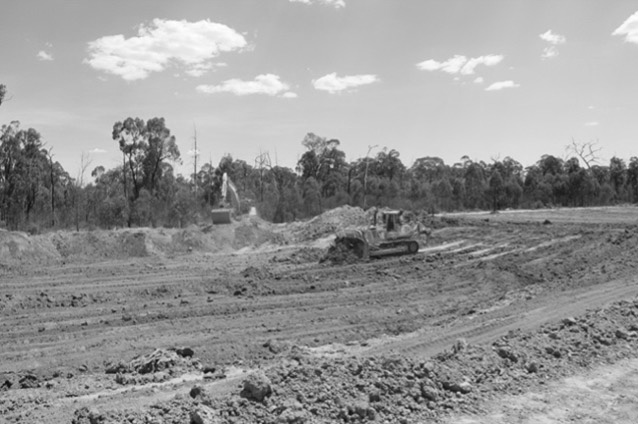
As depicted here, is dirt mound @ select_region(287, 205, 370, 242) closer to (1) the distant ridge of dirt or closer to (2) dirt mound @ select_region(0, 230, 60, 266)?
(1) the distant ridge of dirt

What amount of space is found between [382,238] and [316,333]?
11.2m

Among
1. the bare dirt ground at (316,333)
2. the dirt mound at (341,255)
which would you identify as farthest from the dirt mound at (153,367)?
the dirt mound at (341,255)

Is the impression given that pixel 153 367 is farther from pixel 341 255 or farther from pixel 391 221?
pixel 391 221

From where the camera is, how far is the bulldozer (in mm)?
22562

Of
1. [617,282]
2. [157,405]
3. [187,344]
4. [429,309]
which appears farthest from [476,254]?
[157,405]

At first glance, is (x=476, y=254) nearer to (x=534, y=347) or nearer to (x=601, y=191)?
(x=534, y=347)

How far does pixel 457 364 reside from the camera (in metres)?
8.12

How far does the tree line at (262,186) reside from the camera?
36375 millimetres

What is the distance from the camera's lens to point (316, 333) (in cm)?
1229

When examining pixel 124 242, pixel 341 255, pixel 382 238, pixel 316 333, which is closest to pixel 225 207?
pixel 124 242

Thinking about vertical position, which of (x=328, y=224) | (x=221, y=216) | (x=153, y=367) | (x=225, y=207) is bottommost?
(x=153, y=367)

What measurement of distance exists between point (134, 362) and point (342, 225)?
2174 cm

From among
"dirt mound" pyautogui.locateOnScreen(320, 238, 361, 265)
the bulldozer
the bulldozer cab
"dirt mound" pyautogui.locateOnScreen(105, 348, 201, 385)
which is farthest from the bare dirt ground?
the bulldozer cab

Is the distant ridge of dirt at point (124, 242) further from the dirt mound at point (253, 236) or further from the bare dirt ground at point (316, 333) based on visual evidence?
the bare dirt ground at point (316, 333)
